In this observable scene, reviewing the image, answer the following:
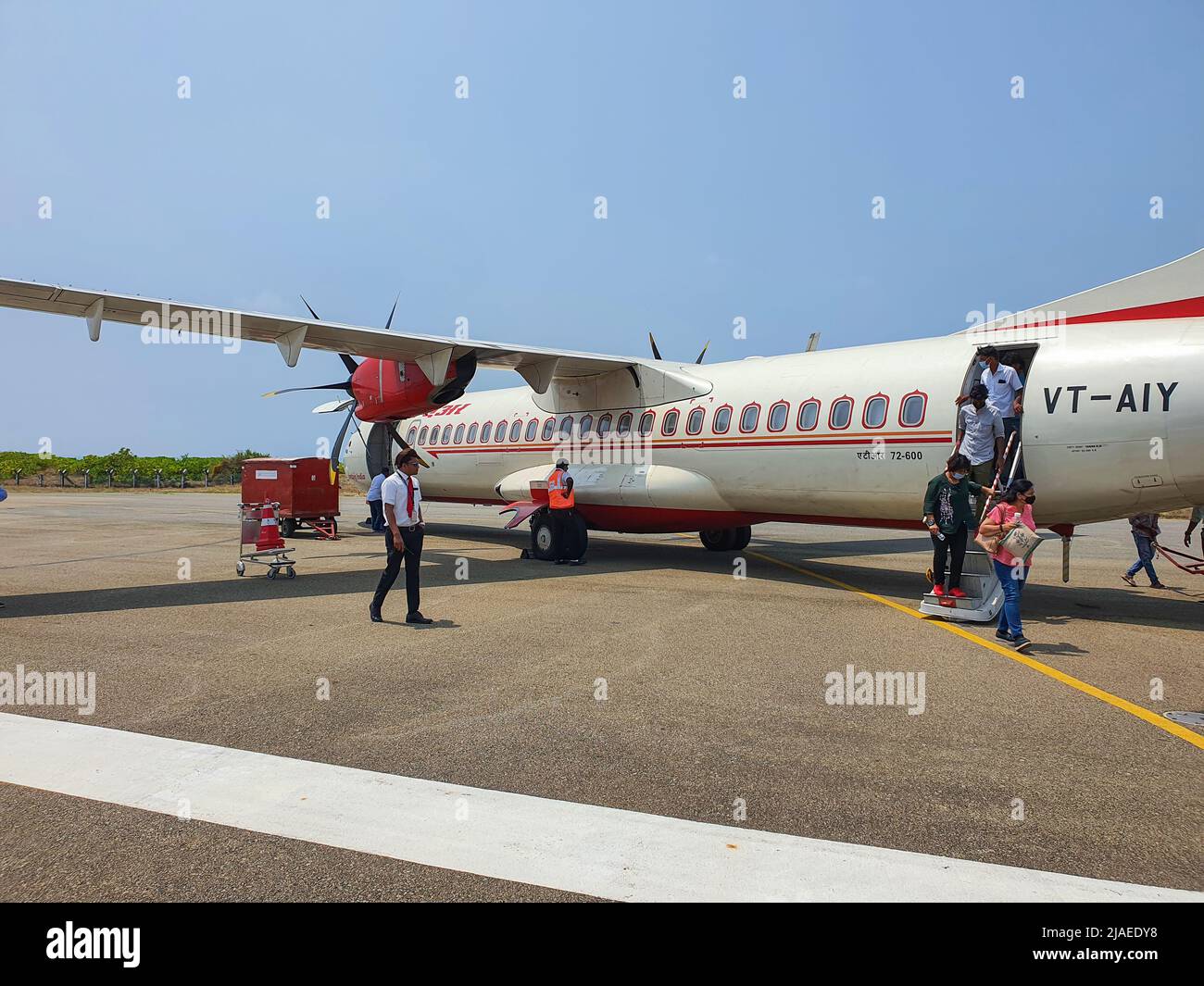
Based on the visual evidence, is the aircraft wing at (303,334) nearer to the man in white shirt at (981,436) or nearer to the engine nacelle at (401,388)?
the engine nacelle at (401,388)

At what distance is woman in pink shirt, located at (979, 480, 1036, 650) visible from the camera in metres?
7.84

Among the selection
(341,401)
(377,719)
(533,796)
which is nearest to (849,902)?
(533,796)

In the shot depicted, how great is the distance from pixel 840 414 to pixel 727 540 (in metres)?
5.74

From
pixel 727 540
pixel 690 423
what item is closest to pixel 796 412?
pixel 690 423

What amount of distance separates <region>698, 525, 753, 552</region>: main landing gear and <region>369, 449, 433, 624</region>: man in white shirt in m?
8.81

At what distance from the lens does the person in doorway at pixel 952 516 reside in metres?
9.22

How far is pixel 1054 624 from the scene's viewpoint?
917 cm

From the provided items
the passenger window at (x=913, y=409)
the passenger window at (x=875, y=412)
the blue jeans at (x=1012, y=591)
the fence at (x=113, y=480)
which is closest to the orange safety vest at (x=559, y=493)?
the passenger window at (x=875, y=412)

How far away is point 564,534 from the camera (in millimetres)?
14617

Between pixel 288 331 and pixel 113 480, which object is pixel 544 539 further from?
pixel 113 480

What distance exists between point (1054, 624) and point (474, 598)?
23.3 feet

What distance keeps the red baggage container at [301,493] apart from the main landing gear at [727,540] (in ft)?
30.9
